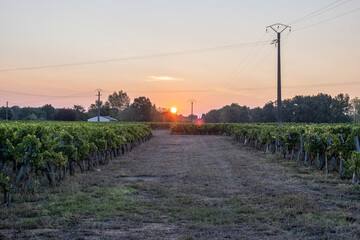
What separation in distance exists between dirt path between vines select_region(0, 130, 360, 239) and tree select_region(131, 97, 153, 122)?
321ft

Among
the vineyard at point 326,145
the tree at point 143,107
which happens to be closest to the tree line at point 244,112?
the tree at point 143,107

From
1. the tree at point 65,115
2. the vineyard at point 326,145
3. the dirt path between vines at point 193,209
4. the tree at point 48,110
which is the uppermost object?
the tree at point 48,110

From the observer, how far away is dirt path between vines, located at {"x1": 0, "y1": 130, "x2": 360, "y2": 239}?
6.36m

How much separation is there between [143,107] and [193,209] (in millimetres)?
104579

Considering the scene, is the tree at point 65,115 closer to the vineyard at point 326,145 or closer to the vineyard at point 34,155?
the vineyard at point 326,145

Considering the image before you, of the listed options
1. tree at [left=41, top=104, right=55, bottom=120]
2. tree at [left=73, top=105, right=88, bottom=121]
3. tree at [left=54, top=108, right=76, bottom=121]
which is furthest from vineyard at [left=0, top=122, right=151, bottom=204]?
tree at [left=41, top=104, right=55, bottom=120]

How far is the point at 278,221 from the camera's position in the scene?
23.1 feet

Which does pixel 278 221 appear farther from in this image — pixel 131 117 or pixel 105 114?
pixel 105 114

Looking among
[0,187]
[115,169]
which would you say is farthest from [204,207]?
[115,169]

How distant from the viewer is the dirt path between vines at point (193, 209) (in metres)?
6.36

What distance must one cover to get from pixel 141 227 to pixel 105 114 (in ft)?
418

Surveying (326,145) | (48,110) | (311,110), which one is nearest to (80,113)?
(48,110)

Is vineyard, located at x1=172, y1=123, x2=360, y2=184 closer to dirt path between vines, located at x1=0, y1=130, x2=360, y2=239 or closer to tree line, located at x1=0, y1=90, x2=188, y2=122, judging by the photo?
dirt path between vines, located at x1=0, y1=130, x2=360, y2=239

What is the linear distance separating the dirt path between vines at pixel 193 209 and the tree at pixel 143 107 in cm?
9792
